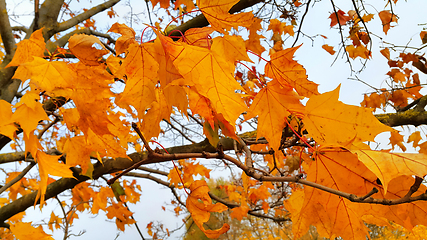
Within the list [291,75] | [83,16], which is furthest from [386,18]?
[83,16]

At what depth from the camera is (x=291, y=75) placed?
483 mm

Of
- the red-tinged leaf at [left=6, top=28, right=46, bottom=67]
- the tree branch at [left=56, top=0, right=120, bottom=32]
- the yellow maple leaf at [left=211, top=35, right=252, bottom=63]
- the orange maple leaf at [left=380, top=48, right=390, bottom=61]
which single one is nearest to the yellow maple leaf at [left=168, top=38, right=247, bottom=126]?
the yellow maple leaf at [left=211, top=35, right=252, bottom=63]

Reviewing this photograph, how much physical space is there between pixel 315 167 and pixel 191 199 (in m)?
0.34

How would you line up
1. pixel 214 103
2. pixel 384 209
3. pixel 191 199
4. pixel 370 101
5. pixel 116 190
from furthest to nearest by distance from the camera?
pixel 370 101, pixel 116 190, pixel 191 199, pixel 384 209, pixel 214 103

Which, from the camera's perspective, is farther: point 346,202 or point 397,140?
point 397,140

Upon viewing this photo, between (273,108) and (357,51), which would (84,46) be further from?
(357,51)

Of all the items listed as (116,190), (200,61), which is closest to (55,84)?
(200,61)

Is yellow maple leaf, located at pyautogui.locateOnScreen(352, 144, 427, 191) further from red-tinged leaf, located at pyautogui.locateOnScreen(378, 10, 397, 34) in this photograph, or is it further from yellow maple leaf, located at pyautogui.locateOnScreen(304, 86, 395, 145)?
red-tinged leaf, located at pyautogui.locateOnScreen(378, 10, 397, 34)

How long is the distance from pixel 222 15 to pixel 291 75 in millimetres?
209

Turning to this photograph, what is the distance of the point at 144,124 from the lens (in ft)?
1.56

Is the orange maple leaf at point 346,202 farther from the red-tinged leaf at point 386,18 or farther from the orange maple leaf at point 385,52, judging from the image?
the orange maple leaf at point 385,52

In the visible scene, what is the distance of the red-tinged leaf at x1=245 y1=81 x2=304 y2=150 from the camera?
453mm

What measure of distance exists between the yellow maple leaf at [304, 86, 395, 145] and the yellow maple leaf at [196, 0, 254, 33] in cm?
21

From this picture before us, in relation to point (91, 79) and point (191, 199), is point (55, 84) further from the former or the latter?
point (191, 199)
